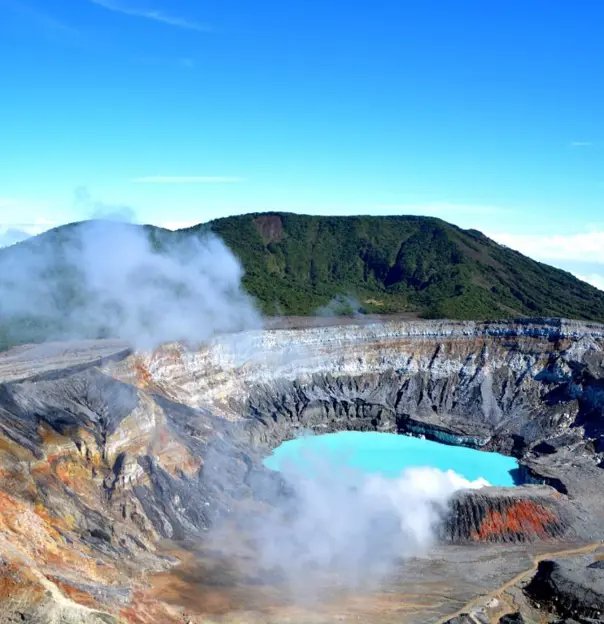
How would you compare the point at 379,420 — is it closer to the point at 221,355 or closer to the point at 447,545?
the point at 221,355

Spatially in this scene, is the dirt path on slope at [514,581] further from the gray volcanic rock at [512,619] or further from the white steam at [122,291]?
the white steam at [122,291]

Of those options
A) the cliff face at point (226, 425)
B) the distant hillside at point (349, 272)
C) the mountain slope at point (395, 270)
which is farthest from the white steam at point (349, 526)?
the mountain slope at point (395, 270)

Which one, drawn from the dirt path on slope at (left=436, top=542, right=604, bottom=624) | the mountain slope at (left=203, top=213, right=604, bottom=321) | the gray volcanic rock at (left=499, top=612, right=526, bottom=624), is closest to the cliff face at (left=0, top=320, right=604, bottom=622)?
the dirt path on slope at (left=436, top=542, right=604, bottom=624)

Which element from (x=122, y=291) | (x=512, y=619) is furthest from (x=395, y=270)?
(x=512, y=619)

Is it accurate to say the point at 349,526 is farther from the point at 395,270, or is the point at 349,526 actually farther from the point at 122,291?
the point at 395,270

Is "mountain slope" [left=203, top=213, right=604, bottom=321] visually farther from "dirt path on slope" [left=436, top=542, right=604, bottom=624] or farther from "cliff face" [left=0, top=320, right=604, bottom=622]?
"dirt path on slope" [left=436, top=542, right=604, bottom=624]

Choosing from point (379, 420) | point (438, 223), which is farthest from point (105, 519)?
point (438, 223)
